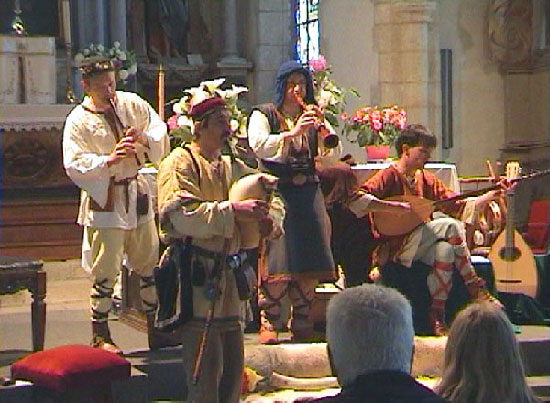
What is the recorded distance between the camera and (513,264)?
739 centimetres

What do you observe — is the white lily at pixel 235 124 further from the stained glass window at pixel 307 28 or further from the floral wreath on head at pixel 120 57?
the stained glass window at pixel 307 28

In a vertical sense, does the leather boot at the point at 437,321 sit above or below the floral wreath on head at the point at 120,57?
below

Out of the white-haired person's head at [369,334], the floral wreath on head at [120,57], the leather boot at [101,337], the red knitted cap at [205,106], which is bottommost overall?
the leather boot at [101,337]

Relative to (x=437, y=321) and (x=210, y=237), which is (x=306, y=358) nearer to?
(x=437, y=321)

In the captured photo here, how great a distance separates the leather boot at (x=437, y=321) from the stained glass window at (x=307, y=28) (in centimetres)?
684

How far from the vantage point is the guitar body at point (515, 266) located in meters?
7.38

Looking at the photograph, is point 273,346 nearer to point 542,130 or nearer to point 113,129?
point 113,129

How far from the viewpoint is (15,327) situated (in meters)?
7.49

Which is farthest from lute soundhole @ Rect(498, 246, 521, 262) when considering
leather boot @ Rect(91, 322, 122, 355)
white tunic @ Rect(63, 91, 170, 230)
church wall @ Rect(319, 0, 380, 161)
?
church wall @ Rect(319, 0, 380, 161)

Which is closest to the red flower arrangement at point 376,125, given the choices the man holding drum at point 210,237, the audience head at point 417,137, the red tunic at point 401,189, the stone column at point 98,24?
the red tunic at point 401,189

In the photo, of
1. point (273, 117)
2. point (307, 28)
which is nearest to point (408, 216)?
point (273, 117)

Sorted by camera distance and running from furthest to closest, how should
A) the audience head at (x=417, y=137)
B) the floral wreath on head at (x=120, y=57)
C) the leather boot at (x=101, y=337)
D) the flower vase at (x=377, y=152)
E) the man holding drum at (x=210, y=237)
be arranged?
the floral wreath on head at (x=120, y=57) < the flower vase at (x=377, y=152) < the audience head at (x=417, y=137) < the leather boot at (x=101, y=337) < the man holding drum at (x=210, y=237)

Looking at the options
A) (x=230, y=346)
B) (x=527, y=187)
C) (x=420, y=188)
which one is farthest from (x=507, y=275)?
(x=527, y=187)

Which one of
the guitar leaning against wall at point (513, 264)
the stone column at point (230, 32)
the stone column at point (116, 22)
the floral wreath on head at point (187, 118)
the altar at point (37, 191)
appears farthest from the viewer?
the stone column at point (230, 32)
